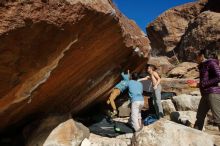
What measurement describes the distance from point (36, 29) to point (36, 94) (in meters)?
1.74

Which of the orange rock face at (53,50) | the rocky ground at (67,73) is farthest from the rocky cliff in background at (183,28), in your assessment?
the orange rock face at (53,50)

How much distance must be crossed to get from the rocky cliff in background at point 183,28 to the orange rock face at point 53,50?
588 inches

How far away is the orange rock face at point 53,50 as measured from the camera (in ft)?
15.1

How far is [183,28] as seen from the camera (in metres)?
33.5

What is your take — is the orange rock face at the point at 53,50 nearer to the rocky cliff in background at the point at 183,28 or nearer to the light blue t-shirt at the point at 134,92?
the light blue t-shirt at the point at 134,92

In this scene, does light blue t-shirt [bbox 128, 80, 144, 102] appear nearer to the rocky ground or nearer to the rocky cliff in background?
the rocky ground

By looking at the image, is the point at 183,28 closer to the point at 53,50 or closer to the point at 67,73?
the point at 67,73

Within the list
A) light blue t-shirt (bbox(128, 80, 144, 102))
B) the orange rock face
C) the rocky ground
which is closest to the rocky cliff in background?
the rocky ground

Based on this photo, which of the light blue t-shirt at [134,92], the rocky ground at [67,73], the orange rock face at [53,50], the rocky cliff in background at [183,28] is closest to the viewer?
the orange rock face at [53,50]

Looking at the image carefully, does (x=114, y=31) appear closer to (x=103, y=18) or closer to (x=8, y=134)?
(x=103, y=18)

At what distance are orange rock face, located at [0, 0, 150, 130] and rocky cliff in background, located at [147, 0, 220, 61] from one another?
14.9 meters

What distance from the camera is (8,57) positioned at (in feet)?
15.5

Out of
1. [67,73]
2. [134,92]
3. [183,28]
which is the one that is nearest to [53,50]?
[67,73]

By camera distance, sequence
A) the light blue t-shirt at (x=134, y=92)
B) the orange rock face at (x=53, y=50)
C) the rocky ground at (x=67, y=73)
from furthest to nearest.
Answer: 1. the light blue t-shirt at (x=134, y=92)
2. the rocky ground at (x=67, y=73)
3. the orange rock face at (x=53, y=50)
